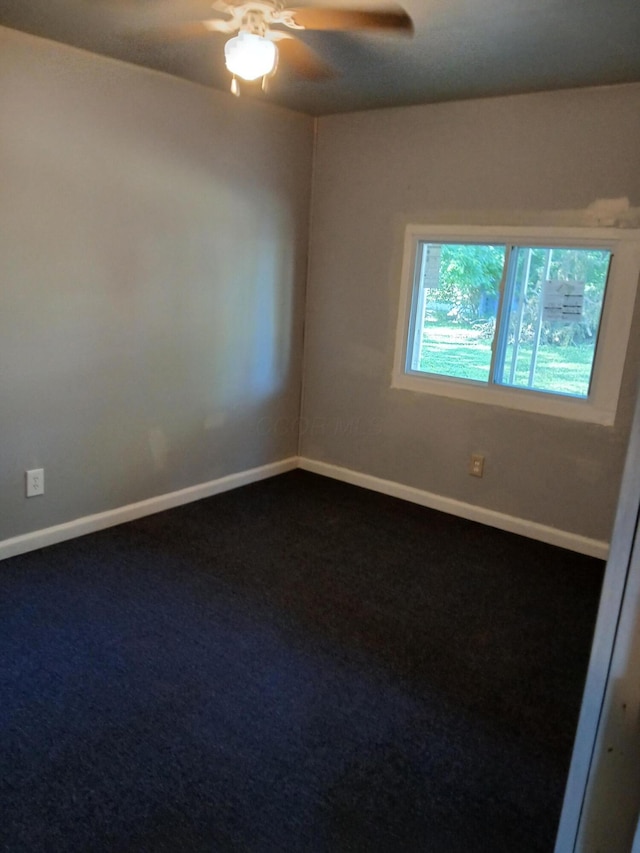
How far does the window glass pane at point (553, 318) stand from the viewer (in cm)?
321

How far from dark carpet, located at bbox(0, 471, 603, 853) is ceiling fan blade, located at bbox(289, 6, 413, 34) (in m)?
2.14

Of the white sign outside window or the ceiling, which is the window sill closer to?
the white sign outside window

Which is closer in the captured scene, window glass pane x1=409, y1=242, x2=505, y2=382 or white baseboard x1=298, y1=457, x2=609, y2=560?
white baseboard x1=298, y1=457, x2=609, y2=560

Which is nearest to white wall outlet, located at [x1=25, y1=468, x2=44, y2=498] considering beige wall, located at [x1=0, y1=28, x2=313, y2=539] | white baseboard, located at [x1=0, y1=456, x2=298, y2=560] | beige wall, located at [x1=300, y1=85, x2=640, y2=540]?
beige wall, located at [x1=0, y1=28, x2=313, y2=539]

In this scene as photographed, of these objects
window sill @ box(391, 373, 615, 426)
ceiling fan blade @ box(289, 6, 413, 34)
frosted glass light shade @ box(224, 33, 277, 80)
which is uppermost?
ceiling fan blade @ box(289, 6, 413, 34)

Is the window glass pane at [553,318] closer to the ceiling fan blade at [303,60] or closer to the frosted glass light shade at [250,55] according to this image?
the ceiling fan blade at [303,60]

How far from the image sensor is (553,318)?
131 inches

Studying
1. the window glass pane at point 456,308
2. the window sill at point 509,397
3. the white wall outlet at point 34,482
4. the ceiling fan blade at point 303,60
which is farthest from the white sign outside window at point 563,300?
the white wall outlet at point 34,482

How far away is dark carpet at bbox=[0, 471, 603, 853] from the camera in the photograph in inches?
67.1

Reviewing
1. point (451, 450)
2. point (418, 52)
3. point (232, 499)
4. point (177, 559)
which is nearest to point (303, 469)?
point (232, 499)

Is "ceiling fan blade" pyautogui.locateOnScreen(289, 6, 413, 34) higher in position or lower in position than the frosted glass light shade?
higher

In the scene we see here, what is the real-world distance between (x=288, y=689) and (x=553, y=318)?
2.23m

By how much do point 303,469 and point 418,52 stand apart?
2620 millimetres

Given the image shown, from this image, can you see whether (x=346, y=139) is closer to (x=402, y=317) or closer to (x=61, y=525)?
(x=402, y=317)
